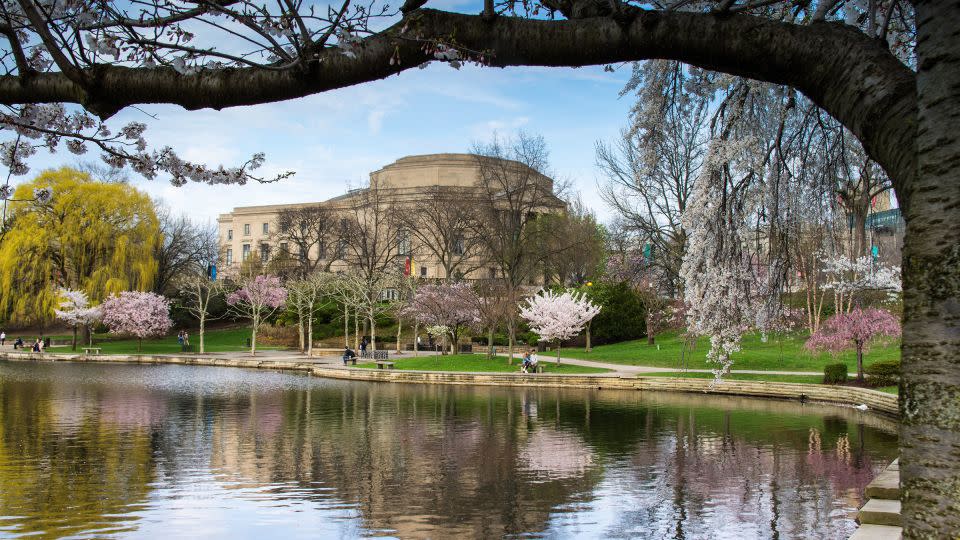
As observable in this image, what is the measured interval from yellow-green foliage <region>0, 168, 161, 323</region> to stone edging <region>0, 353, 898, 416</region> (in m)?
14.8

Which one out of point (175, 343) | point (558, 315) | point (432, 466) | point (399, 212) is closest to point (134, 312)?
point (175, 343)

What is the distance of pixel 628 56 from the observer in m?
3.46

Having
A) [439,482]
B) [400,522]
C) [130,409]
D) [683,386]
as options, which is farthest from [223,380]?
[400,522]

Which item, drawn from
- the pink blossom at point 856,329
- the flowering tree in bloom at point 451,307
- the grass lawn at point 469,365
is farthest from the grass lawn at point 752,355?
the flowering tree in bloom at point 451,307

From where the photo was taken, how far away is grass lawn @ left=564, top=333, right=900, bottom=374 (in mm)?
31781

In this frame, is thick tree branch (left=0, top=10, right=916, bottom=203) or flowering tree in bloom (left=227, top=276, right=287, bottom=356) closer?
thick tree branch (left=0, top=10, right=916, bottom=203)

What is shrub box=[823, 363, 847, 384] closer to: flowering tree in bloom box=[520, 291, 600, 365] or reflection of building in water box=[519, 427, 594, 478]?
reflection of building in water box=[519, 427, 594, 478]

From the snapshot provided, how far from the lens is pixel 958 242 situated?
283 cm

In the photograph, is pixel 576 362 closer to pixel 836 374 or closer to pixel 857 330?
pixel 836 374

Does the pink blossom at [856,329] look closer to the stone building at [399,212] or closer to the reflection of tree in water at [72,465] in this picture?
the stone building at [399,212]

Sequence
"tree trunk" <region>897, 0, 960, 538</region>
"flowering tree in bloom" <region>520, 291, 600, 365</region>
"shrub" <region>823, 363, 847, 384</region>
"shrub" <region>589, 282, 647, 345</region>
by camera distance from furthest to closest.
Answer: "shrub" <region>589, 282, 647, 345</region> < "flowering tree in bloom" <region>520, 291, 600, 365</region> < "shrub" <region>823, 363, 847, 384</region> < "tree trunk" <region>897, 0, 960, 538</region>

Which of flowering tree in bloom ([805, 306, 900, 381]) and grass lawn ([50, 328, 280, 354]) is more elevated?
flowering tree in bloom ([805, 306, 900, 381])

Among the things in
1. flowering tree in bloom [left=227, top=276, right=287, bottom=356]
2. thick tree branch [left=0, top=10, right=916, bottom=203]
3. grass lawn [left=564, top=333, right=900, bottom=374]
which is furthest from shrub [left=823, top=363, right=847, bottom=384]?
flowering tree in bloom [left=227, top=276, right=287, bottom=356]

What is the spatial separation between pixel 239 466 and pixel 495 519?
5.82 m
